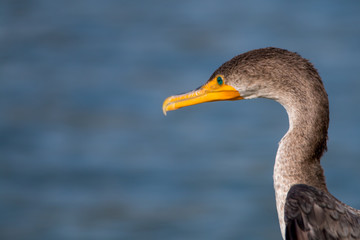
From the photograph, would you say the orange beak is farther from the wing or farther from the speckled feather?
the wing

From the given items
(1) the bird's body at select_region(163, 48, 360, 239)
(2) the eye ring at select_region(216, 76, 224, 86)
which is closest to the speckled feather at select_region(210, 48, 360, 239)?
(1) the bird's body at select_region(163, 48, 360, 239)

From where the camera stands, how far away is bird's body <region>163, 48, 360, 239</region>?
521 cm

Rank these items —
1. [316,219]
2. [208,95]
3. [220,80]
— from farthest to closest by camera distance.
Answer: [208,95], [220,80], [316,219]

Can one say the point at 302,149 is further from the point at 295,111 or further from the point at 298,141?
the point at 295,111

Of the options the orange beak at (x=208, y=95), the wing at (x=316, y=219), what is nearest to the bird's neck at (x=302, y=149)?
the wing at (x=316, y=219)

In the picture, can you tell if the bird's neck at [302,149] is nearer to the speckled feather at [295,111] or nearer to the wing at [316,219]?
the speckled feather at [295,111]

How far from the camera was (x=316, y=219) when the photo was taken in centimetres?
522

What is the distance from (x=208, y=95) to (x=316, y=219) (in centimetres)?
135

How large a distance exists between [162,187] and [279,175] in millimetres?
8047

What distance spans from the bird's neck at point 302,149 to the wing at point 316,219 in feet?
0.68

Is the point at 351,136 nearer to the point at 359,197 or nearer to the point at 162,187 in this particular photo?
the point at 359,197

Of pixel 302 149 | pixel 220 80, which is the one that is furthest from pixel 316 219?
pixel 220 80

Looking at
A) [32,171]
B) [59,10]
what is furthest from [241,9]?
[32,171]

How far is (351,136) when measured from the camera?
1416 centimetres
